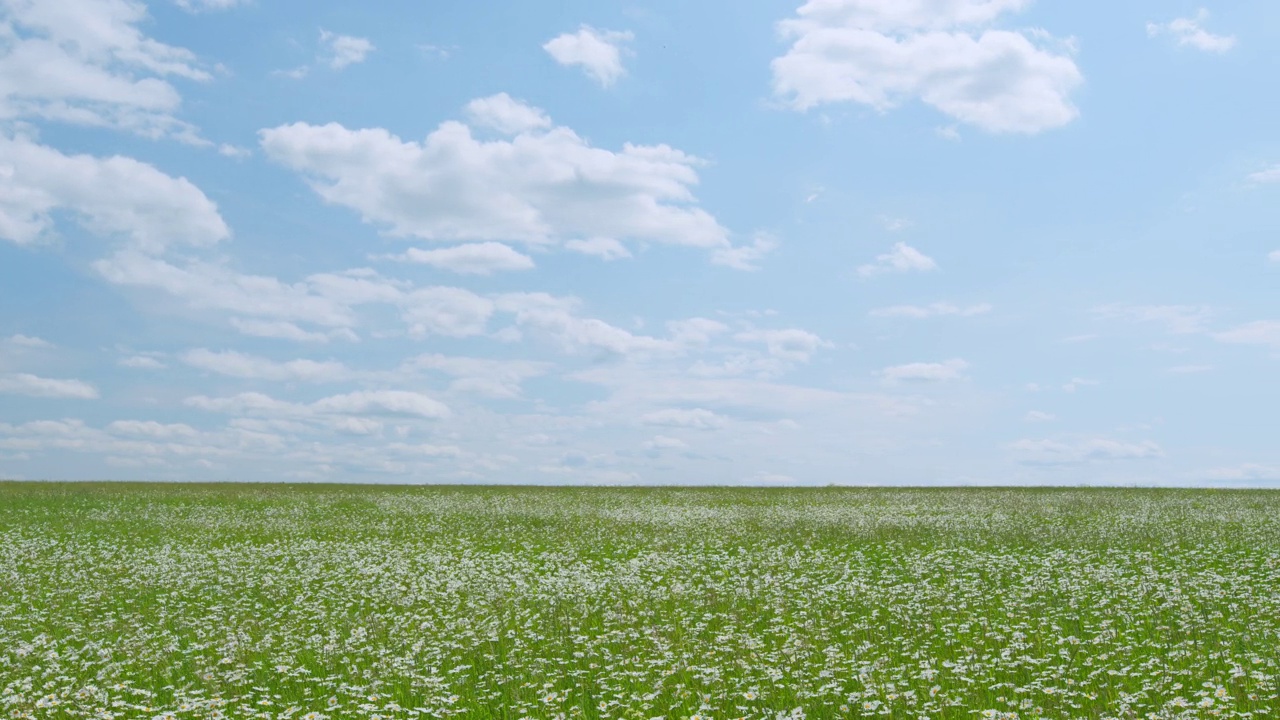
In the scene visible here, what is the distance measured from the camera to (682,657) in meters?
13.4

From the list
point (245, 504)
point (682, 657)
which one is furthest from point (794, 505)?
point (682, 657)

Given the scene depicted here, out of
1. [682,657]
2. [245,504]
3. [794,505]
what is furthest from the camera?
[245,504]

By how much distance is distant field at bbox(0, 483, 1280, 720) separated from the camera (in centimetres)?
1173

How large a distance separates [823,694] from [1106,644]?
5.51 metres

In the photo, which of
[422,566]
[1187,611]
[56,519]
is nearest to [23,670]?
[422,566]

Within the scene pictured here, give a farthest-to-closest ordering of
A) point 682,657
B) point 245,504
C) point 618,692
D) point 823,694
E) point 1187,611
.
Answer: point 245,504 < point 1187,611 < point 682,657 < point 618,692 < point 823,694

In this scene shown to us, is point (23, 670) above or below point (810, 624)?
below

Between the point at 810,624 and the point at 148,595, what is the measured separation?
15.9 meters

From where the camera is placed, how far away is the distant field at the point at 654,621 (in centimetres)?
1173

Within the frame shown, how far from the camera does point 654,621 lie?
54.6 ft

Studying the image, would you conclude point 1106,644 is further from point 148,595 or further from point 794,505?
point 794,505

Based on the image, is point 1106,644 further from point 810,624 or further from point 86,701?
point 86,701

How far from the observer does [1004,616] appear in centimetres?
1605

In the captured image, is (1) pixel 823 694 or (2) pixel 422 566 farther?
(2) pixel 422 566
